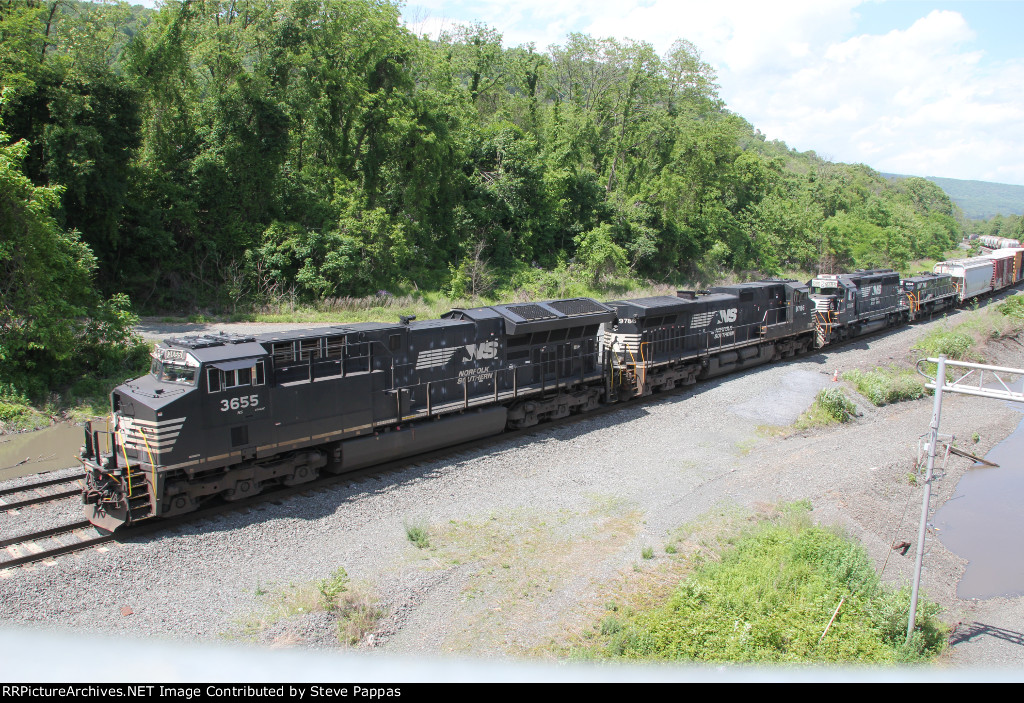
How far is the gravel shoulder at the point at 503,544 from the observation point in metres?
8.82

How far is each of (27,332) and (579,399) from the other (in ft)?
48.0

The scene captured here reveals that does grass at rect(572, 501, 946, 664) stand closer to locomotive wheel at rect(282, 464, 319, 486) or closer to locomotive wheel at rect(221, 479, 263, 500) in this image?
locomotive wheel at rect(282, 464, 319, 486)

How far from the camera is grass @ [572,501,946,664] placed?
8.53 meters

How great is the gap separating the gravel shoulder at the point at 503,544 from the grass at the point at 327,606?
8 centimetres

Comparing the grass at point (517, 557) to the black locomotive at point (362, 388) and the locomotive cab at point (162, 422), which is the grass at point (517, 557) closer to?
the black locomotive at point (362, 388)

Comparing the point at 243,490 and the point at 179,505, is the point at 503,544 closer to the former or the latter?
the point at 243,490

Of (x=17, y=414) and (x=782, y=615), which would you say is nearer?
(x=782, y=615)

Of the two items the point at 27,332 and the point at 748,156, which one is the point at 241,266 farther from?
the point at 748,156

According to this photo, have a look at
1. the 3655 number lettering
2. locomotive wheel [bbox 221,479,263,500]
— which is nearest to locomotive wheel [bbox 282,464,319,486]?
locomotive wheel [bbox 221,479,263,500]

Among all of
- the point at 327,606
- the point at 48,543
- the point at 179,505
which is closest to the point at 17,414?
the point at 48,543

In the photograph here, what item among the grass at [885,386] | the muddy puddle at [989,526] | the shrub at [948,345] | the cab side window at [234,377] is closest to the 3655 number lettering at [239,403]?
the cab side window at [234,377]

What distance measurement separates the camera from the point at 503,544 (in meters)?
11.1

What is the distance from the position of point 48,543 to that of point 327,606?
5109 mm

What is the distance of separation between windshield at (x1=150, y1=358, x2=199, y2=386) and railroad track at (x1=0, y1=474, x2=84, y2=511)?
3.05 meters
